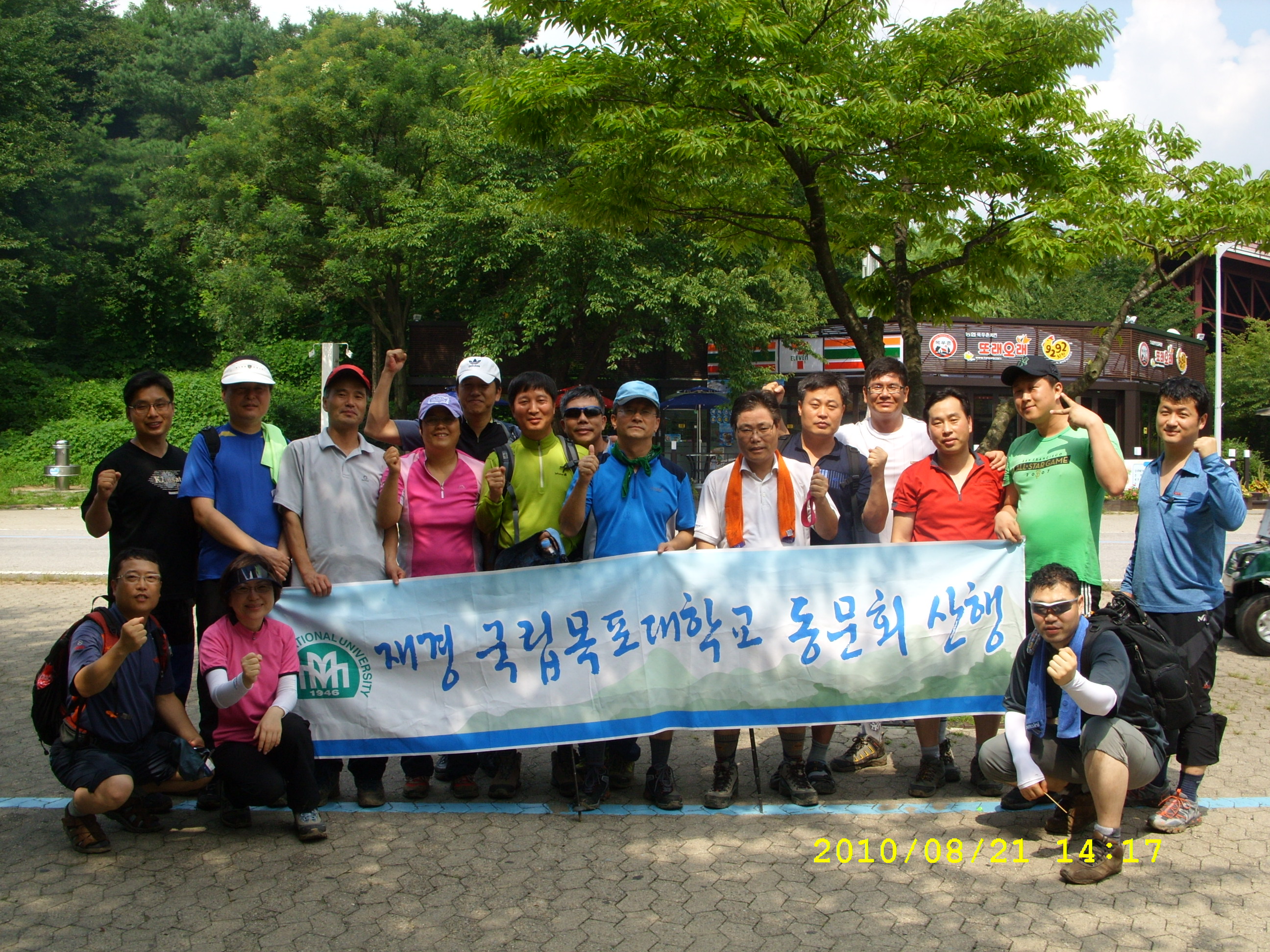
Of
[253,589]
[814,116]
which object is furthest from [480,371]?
[814,116]

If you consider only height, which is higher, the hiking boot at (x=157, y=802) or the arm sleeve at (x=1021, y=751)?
the arm sleeve at (x=1021, y=751)

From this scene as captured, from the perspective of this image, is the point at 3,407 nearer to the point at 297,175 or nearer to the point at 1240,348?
the point at 297,175

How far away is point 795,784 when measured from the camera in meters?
4.61

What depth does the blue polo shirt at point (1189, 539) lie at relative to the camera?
173 inches

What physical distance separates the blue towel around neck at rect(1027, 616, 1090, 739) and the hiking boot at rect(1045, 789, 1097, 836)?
380mm

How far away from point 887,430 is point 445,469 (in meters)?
2.29

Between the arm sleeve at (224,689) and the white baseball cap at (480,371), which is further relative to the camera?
the white baseball cap at (480,371)

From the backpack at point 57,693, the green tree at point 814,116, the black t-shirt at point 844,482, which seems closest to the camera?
the backpack at point 57,693

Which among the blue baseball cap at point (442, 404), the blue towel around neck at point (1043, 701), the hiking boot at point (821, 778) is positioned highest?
the blue baseball cap at point (442, 404)

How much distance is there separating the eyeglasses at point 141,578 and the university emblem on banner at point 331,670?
28.9 inches

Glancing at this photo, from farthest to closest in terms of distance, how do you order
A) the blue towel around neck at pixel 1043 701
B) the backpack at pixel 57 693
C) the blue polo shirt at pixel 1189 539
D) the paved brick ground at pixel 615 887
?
the blue polo shirt at pixel 1189 539 < the backpack at pixel 57 693 < the blue towel around neck at pixel 1043 701 < the paved brick ground at pixel 615 887

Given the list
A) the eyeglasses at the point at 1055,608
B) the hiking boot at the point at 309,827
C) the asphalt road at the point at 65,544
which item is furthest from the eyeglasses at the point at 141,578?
the asphalt road at the point at 65,544

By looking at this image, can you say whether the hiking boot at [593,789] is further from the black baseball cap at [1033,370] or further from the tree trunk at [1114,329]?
the tree trunk at [1114,329]

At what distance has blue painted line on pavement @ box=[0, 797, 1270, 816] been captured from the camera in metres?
4.48
